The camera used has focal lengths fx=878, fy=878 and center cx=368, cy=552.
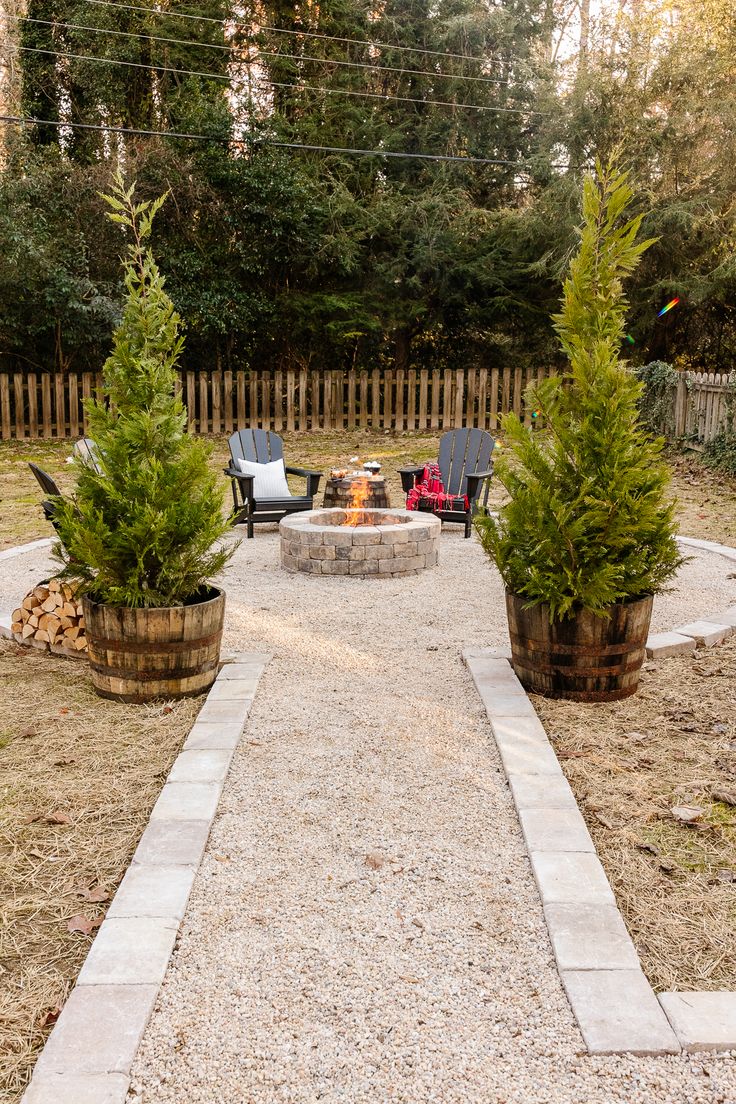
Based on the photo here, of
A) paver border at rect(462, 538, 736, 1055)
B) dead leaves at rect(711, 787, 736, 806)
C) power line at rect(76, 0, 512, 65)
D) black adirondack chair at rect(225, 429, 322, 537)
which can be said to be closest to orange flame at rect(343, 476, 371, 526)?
black adirondack chair at rect(225, 429, 322, 537)

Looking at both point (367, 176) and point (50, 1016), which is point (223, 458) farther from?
point (50, 1016)

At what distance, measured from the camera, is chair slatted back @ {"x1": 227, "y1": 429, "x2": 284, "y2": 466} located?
8461 millimetres

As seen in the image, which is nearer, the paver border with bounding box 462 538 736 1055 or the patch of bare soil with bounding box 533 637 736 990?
the paver border with bounding box 462 538 736 1055

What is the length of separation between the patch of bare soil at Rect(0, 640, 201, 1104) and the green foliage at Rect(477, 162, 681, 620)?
180 cm

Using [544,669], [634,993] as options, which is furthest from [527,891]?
[544,669]

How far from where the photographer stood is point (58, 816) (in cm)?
303

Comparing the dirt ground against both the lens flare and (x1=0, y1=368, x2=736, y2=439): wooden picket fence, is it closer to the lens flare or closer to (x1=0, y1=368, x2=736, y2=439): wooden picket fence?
(x1=0, y1=368, x2=736, y2=439): wooden picket fence

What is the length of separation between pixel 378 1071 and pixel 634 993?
0.65 m

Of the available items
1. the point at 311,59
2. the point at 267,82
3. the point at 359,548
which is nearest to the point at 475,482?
the point at 359,548

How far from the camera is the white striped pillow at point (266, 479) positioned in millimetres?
8242

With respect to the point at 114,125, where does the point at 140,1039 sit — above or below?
below

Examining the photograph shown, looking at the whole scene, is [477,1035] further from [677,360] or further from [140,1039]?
[677,360]

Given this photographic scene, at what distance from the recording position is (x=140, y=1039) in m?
1.94

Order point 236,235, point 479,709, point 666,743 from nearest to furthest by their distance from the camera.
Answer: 1. point 666,743
2. point 479,709
3. point 236,235
